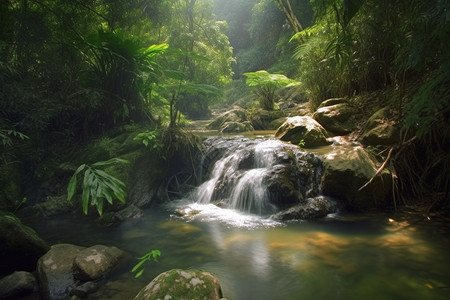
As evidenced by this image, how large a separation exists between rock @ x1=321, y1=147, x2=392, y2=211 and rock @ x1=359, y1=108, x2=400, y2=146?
0.38 metres

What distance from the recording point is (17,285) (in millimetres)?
2584

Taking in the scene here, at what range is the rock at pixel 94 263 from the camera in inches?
110

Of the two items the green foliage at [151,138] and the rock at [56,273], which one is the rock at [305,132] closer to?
the green foliage at [151,138]

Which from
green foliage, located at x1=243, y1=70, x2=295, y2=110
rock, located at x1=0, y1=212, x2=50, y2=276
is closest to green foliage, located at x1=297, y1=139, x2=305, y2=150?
rock, located at x1=0, y1=212, x2=50, y2=276

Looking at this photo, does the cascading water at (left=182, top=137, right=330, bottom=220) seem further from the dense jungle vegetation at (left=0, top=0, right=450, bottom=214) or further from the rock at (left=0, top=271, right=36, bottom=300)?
the rock at (left=0, top=271, right=36, bottom=300)

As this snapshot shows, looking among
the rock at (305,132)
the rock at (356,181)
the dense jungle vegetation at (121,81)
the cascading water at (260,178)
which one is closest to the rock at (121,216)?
the cascading water at (260,178)

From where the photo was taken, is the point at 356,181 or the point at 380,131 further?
the point at 380,131

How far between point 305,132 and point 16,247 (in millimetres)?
5488

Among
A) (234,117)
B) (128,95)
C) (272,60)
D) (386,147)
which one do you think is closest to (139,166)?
(128,95)

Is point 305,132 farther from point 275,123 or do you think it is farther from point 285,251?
point 275,123

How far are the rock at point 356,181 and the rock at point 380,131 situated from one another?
378mm

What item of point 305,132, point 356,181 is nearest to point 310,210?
point 356,181

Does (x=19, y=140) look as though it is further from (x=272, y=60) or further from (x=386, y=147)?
(x=272, y=60)

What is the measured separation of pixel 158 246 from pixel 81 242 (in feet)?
3.88
